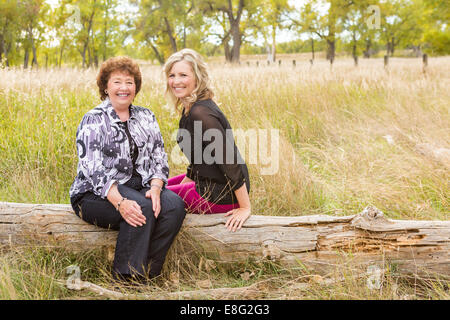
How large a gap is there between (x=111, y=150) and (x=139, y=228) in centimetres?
54

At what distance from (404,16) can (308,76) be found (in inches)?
1883

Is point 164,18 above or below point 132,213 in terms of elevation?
above

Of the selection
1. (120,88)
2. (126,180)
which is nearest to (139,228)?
(126,180)

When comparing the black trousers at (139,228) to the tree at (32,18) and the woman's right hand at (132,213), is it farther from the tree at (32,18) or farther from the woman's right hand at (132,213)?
the tree at (32,18)

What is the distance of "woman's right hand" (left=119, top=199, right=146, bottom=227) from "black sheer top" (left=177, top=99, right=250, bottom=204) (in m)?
0.49

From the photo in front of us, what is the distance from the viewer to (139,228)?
233cm

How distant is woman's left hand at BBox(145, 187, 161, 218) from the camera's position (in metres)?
2.37

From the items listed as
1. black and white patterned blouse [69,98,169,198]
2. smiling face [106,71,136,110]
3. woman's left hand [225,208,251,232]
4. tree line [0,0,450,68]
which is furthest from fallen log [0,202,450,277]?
tree line [0,0,450,68]

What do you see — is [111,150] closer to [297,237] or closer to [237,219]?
[237,219]

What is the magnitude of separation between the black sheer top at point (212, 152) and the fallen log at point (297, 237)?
210 millimetres

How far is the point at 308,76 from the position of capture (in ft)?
22.0

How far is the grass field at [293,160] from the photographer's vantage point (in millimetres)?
2311

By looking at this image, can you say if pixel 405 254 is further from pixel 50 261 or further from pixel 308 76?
pixel 308 76

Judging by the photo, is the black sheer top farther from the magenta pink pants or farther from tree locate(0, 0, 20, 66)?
tree locate(0, 0, 20, 66)
